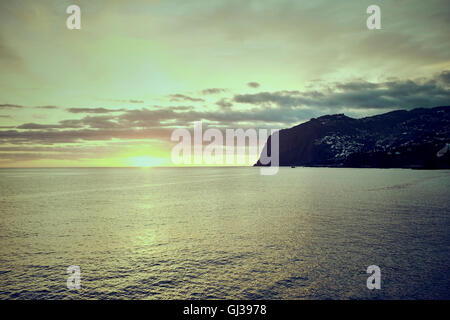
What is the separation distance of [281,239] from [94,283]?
57.8 feet

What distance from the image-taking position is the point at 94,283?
1752 cm

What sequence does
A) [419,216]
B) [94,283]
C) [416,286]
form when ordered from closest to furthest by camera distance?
[416,286]
[94,283]
[419,216]

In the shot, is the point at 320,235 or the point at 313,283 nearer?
the point at 313,283

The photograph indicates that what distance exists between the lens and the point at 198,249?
967 inches

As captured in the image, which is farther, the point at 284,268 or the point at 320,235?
the point at 320,235
